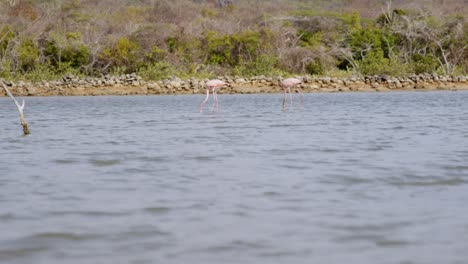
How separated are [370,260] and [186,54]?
3596 centimetres

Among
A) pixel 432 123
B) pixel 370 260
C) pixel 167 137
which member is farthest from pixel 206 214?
pixel 432 123

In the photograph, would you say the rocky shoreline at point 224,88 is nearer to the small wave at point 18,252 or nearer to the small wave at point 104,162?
the small wave at point 104,162

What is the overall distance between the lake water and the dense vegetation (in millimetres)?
25769

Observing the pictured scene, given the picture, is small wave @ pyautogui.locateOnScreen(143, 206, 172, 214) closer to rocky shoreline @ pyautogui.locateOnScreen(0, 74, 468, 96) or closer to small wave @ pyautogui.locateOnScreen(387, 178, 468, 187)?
small wave @ pyautogui.locateOnScreen(387, 178, 468, 187)

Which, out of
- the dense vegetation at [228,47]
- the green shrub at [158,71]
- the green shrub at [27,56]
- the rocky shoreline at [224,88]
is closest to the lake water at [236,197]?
the rocky shoreline at [224,88]

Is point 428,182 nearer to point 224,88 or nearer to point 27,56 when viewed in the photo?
point 224,88

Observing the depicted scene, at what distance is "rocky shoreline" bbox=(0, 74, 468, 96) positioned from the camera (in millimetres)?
34094

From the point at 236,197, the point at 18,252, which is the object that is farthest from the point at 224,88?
the point at 18,252

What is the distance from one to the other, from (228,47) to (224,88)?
6907 millimetres

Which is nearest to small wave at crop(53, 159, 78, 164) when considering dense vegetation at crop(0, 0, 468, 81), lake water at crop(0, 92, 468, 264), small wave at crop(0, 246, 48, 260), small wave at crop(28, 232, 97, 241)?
lake water at crop(0, 92, 468, 264)

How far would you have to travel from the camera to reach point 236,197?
6773 millimetres

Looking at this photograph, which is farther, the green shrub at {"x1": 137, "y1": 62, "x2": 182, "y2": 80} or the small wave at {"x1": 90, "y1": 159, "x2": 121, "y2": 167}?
the green shrub at {"x1": 137, "y1": 62, "x2": 182, "y2": 80}

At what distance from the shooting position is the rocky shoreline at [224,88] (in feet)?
112

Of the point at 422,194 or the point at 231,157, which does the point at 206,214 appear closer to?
the point at 422,194
